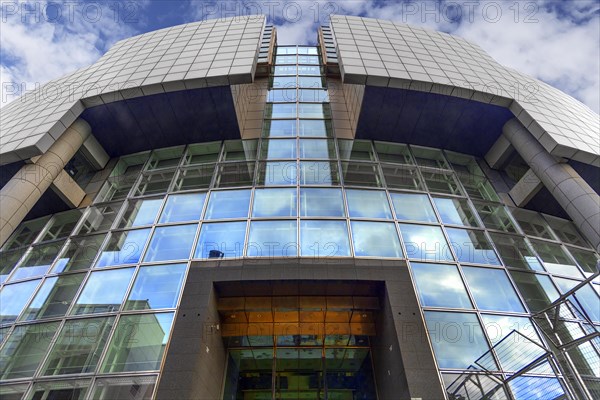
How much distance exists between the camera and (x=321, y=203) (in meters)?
16.4

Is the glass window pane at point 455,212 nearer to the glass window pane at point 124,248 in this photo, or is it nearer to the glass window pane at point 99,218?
the glass window pane at point 124,248

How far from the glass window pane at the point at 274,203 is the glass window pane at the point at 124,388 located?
→ 7417 mm

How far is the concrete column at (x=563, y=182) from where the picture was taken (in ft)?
48.5

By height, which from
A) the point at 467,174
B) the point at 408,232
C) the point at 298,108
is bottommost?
the point at 408,232

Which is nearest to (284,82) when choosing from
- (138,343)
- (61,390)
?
(138,343)

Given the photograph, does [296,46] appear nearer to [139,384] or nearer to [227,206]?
[227,206]

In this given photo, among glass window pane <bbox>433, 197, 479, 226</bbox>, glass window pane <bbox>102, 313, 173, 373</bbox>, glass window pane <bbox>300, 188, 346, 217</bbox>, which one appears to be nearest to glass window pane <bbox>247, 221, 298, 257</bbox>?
glass window pane <bbox>300, 188, 346, 217</bbox>

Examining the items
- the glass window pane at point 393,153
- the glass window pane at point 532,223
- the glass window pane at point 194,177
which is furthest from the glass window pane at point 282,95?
the glass window pane at point 532,223

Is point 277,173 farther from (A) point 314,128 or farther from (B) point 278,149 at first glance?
(A) point 314,128

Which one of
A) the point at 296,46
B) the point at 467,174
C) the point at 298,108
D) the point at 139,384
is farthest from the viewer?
the point at 296,46

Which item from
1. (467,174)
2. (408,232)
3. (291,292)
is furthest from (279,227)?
(467,174)

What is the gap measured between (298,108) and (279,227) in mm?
10174

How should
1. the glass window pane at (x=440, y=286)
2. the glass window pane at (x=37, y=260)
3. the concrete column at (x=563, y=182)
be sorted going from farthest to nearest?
the glass window pane at (x=37, y=260) → the concrete column at (x=563, y=182) → the glass window pane at (x=440, y=286)

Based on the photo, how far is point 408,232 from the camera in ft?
50.2
